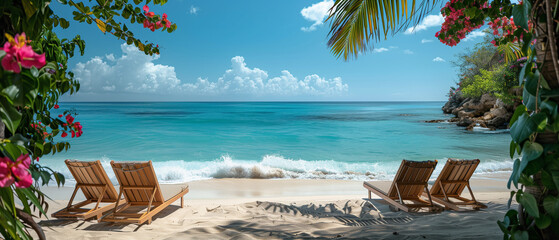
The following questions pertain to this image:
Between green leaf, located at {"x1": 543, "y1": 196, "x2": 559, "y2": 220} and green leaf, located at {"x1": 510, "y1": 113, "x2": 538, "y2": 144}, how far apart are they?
0.21m

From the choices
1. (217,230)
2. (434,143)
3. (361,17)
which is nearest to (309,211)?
(217,230)

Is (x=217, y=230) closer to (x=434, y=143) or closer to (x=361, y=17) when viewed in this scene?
(x=361, y=17)

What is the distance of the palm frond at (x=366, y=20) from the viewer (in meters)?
2.60

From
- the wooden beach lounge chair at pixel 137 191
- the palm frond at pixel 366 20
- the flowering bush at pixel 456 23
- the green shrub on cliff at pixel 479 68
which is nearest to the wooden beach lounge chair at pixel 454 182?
the flowering bush at pixel 456 23

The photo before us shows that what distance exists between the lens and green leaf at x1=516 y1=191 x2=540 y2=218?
1066 mm

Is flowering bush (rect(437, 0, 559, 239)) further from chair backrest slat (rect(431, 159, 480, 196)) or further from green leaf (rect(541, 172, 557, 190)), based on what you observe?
chair backrest slat (rect(431, 159, 480, 196))

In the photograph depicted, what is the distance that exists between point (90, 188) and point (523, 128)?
4.73 metres

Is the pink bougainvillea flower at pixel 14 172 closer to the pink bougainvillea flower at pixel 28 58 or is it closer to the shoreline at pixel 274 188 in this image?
the pink bougainvillea flower at pixel 28 58

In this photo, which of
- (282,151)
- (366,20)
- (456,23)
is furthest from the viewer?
(282,151)

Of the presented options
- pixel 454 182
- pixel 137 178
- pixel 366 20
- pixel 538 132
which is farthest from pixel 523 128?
pixel 137 178

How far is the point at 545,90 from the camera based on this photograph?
1037 mm

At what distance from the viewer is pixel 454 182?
4.50 meters

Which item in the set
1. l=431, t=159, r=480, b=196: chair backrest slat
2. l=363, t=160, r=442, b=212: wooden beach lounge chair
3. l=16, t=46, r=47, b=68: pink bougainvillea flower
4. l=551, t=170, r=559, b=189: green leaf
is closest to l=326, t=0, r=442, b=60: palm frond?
l=551, t=170, r=559, b=189: green leaf

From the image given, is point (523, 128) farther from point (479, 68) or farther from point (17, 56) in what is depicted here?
point (479, 68)
